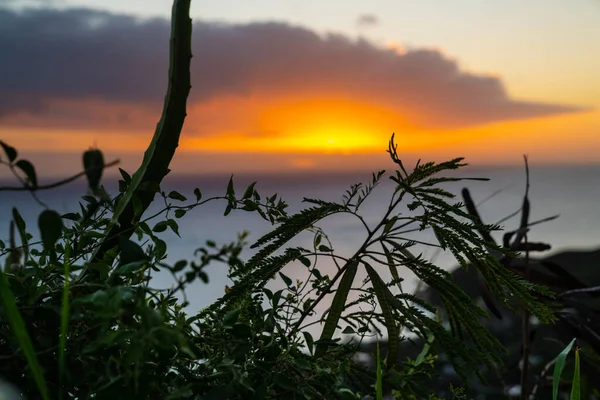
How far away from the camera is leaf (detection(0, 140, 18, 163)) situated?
543 millimetres

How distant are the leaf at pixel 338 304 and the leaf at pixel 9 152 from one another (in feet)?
1.36

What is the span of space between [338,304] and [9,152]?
443 mm

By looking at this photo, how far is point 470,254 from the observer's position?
787 millimetres

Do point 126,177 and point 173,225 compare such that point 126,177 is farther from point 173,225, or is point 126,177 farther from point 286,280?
point 286,280

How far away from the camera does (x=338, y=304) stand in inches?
31.9

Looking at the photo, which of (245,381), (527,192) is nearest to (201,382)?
(245,381)

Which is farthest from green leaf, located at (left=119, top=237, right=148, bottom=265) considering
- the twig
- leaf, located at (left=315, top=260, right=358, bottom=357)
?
the twig

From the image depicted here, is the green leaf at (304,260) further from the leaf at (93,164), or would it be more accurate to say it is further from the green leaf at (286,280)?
the leaf at (93,164)

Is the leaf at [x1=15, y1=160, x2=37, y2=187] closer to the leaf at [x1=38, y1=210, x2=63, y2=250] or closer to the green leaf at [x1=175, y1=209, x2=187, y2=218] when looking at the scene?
the leaf at [x1=38, y1=210, x2=63, y2=250]

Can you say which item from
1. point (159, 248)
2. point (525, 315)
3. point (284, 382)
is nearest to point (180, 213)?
point (159, 248)

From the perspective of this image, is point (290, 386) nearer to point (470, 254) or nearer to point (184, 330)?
point (184, 330)

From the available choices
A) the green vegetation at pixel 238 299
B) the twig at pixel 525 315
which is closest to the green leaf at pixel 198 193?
the green vegetation at pixel 238 299

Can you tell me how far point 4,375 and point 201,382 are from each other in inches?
7.8

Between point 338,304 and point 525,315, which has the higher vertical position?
point 338,304
